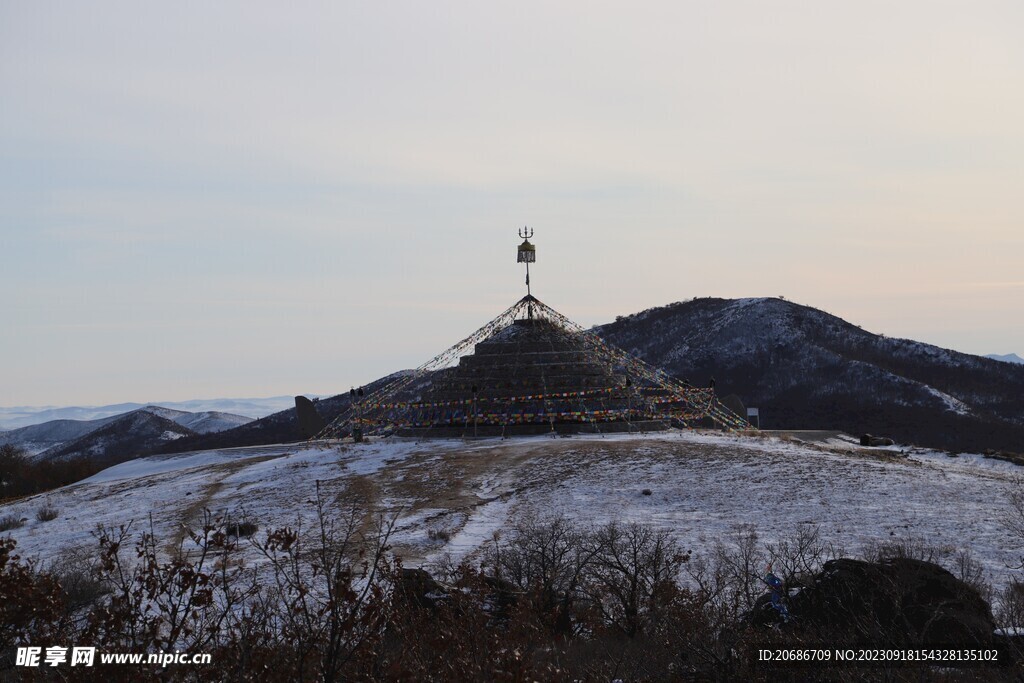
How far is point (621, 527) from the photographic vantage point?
32.9 metres

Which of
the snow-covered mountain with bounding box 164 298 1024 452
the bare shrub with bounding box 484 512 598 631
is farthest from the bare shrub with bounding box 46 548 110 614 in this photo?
the snow-covered mountain with bounding box 164 298 1024 452

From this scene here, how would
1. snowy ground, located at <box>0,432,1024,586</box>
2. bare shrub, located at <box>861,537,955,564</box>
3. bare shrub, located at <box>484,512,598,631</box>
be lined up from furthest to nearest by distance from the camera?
snowy ground, located at <box>0,432,1024,586</box>
bare shrub, located at <box>861,537,955,564</box>
bare shrub, located at <box>484,512,598,631</box>

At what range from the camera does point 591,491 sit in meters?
39.3

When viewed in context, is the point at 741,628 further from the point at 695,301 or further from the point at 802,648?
the point at 695,301

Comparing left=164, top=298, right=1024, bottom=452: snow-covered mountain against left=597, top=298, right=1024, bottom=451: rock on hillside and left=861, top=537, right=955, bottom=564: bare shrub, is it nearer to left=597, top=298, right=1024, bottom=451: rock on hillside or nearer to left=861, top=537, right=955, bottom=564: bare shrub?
left=597, top=298, right=1024, bottom=451: rock on hillside

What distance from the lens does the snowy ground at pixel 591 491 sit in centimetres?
3309

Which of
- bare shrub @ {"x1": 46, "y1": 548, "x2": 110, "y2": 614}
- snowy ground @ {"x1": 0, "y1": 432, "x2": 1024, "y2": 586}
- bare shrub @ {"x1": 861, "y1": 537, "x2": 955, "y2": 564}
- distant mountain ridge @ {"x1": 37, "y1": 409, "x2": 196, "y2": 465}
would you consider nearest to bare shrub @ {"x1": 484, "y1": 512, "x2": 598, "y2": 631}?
snowy ground @ {"x1": 0, "y1": 432, "x2": 1024, "y2": 586}

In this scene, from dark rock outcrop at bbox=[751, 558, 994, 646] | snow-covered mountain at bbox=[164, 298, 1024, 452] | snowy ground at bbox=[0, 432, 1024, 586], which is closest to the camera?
dark rock outcrop at bbox=[751, 558, 994, 646]

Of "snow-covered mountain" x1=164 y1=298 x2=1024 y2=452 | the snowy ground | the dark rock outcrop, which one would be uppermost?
"snow-covered mountain" x1=164 y1=298 x2=1024 y2=452

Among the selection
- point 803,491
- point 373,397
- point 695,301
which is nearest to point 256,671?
point 803,491

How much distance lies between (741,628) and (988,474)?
28906 millimetres

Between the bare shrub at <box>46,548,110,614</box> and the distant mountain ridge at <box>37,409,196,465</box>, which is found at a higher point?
the distant mountain ridge at <box>37,409,196,465</box>

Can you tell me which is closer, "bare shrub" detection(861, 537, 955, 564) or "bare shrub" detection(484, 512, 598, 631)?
"bare shrub" detection(484, 512, 598, 631)

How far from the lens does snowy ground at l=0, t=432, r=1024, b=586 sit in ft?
109
